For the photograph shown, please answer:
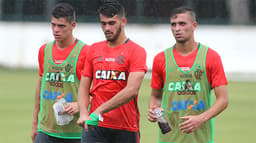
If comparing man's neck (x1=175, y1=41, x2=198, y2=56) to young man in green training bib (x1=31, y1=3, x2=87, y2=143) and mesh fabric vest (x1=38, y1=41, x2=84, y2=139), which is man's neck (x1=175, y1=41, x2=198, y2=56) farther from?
mesh fabric vest (x1=38, y1=41, x2=84, y2=139)

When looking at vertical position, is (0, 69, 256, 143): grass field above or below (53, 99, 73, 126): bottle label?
below

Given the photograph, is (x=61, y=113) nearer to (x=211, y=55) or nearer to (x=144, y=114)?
(x=211, y=55)

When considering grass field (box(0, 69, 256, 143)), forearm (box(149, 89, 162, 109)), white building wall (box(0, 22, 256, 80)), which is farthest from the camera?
white building wall (box(0, 22, 256, 80))

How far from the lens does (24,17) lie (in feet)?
104

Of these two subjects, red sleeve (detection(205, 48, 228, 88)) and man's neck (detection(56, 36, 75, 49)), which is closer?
red sleeve (detection(205, 48, 228, 88))

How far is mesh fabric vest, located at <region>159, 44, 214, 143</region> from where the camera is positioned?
7086 mm

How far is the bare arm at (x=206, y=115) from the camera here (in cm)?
676

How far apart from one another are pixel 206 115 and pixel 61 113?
6.43ft

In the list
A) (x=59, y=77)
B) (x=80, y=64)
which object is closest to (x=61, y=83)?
(x=59, y=77)

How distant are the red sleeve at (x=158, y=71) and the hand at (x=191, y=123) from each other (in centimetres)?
69

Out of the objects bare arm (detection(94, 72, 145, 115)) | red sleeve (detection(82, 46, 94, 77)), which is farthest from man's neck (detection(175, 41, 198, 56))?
red sleeve (detection(82, 46, 94, 77))

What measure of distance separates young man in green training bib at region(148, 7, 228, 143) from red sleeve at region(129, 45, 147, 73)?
17 cm

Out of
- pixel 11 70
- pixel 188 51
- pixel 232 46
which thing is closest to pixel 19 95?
pixel 11 70

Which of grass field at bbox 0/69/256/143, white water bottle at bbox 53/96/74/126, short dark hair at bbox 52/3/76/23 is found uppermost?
short dark hair at bbox 52/3/76/23
